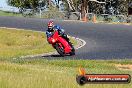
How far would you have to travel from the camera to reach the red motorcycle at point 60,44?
74.1 feet

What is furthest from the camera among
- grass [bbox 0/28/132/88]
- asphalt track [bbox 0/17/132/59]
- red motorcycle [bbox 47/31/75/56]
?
asphalt track [bbox 0/17/132/59]

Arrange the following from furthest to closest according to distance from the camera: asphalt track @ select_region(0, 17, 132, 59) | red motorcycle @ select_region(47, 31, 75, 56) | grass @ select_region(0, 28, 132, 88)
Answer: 1. asphalt track @ select_region(0, 17, 132, 59)
2. red motorcycle @ select_region(47, 31, 75, 56)
3. grass @ select_region(0, 28, 132, 88)

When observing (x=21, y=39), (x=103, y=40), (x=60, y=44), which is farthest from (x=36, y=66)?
(x=21, y=39)

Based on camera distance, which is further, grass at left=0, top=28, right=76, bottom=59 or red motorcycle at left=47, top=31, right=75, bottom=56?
grass at left=0, top=28, right=76, bottom=59

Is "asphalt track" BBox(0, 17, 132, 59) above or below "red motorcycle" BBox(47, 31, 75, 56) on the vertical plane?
below

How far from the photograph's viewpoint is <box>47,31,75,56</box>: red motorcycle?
22594 millimetres

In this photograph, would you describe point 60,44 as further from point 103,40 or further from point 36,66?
point 103,40

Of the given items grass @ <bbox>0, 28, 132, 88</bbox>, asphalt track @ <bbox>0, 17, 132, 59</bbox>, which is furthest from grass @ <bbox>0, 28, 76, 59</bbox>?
asphalt track @ <bbox>0, 17, 132, 59</bbox>

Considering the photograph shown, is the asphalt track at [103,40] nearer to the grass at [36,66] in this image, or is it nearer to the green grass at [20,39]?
the grass at [36,66]

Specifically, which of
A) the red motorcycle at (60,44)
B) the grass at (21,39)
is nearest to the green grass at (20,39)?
the grass at (21,39)

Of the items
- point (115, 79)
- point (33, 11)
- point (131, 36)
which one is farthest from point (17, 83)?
point (33, 11)

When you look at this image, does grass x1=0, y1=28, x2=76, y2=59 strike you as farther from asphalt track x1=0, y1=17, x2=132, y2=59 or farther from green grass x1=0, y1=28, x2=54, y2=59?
asphalt track x1=0, y1=17, x2=132, y2=59

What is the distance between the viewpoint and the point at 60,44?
76.4 ft

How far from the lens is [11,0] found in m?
77.4
